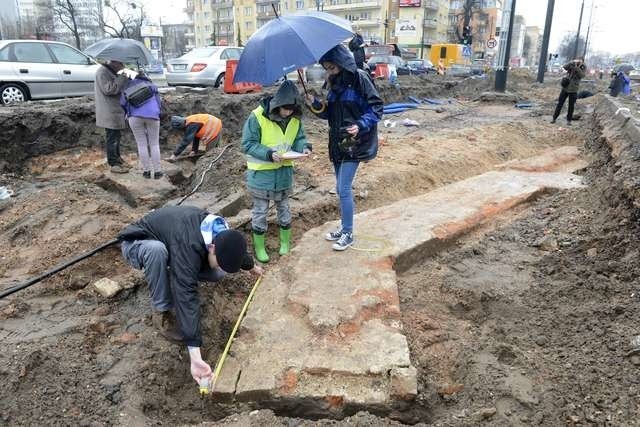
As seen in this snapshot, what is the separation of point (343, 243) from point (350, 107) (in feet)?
3.96

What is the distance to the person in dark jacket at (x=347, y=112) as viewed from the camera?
3898mm

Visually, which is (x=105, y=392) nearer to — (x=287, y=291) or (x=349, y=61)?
(x=287, y=291)

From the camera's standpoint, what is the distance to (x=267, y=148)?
13.1 feet

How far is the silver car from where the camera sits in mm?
9820

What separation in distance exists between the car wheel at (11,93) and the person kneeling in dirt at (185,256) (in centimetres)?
861

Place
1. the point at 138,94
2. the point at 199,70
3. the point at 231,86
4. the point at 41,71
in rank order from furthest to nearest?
the point at 199,70 < the point at 231,86 < the point at 41,71 < the point at 138,94

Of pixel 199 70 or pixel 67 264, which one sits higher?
pixel 199 70

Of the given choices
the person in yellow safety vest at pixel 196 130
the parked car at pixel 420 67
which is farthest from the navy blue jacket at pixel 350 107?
the parked car at pixel 420 67

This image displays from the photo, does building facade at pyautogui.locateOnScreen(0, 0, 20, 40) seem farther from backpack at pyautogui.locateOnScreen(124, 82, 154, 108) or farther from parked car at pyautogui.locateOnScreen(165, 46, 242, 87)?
backpack at pyautogui.locateOnScreen(124, 82, 154, 108)

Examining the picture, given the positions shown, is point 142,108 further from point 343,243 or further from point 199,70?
point 199,70

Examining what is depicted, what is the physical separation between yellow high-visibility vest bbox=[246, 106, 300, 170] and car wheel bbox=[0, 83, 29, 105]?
829cm

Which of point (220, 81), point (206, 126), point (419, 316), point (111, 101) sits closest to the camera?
point (419, 316)

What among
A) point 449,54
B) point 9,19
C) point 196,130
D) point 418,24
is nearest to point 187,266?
point 196,130

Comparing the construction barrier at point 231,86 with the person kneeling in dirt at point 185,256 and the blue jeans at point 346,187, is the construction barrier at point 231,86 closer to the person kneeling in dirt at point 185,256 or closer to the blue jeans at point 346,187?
the blue jeans at point 346,187
